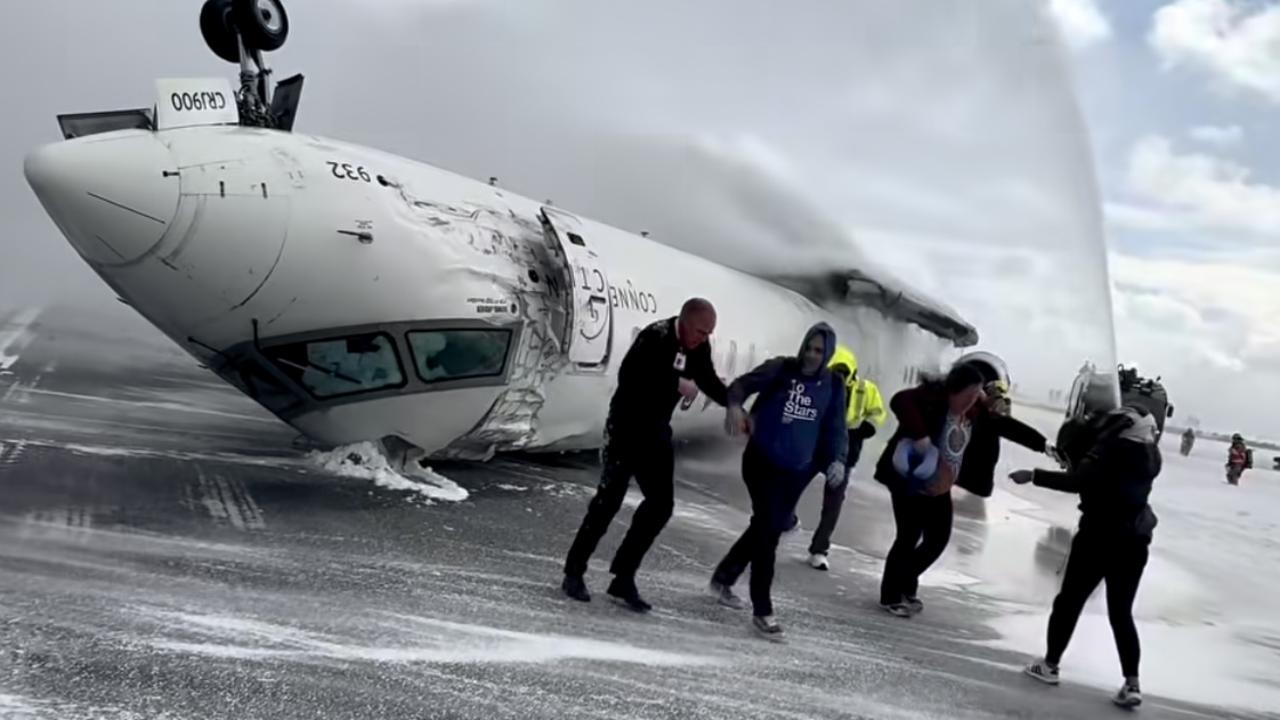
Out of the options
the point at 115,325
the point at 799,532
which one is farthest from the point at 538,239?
the point at 115,325

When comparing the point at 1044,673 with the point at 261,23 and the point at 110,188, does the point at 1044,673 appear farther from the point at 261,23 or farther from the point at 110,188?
the point at 261,23

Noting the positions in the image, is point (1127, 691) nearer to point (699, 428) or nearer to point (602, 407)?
point (602, 407)

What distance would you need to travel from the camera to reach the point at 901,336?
1970 cm

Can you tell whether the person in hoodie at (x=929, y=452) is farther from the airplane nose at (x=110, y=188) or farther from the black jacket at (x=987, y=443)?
the airplane nose at (x=110, y=188)

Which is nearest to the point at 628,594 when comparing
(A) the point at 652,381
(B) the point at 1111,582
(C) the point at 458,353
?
(A) the point at 652,381

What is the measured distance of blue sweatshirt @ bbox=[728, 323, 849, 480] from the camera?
17.4ft

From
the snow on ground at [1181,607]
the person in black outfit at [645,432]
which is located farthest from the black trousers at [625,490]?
the snow on ground at [1181,607]

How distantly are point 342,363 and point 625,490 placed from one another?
364cm

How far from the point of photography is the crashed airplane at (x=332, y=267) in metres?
7.07

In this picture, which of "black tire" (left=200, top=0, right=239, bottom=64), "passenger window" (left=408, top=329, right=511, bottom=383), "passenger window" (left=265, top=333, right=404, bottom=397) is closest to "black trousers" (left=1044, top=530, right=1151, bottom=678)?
"passenger window" (left=408, top=329, right=511, bottom=383)

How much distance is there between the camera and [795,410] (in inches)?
210

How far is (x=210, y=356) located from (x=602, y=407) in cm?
395

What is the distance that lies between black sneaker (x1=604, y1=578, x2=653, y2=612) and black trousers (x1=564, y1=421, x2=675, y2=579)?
0.04m

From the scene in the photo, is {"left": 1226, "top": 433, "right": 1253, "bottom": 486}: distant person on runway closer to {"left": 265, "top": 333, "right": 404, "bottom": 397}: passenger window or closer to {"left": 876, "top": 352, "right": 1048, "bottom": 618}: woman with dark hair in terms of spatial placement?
{"left": 876, "top": 352, "right": 1048, "bottom": 618}: woman with dark hair
